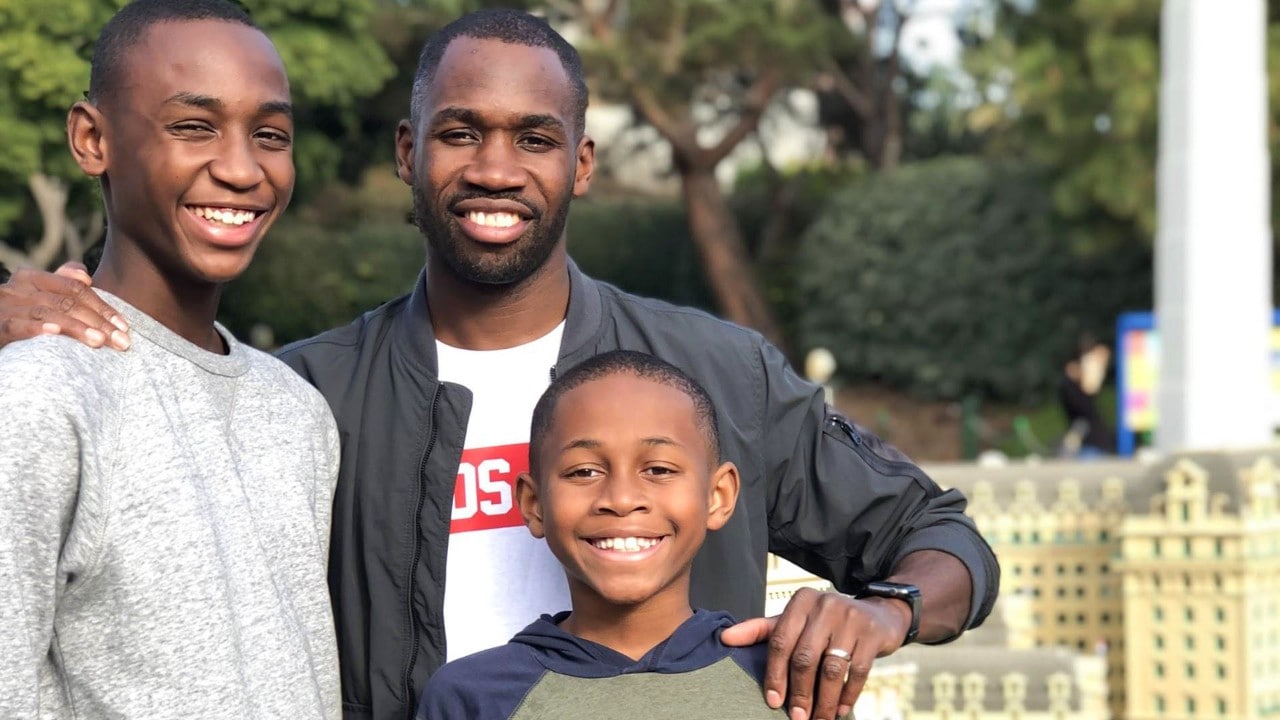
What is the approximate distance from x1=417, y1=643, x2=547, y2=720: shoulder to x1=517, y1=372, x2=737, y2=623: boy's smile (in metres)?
0.16

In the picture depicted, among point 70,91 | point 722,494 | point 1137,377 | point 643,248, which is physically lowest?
point 722,494

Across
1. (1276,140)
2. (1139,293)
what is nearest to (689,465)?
(1276,140)

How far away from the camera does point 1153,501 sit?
9273 millimetres

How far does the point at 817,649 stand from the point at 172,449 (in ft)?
3.12

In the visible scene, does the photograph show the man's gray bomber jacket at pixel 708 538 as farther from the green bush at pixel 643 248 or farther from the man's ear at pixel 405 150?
the green bush at pixel 643 248

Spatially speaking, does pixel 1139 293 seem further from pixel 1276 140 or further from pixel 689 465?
pixel 689 465

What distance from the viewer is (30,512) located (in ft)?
7.82

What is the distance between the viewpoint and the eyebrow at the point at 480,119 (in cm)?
317

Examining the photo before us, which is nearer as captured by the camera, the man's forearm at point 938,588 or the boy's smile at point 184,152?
the boy's smile at point 184,152

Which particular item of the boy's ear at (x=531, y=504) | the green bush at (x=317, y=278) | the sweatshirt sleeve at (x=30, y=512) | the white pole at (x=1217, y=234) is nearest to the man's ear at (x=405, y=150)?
the boy's ear at (x=531, y=504)

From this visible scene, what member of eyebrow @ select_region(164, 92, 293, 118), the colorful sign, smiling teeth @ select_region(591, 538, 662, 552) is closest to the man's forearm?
smiling teeth @ select_region(591, 538, 662, 552)

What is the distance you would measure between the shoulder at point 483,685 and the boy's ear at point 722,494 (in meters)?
0.39

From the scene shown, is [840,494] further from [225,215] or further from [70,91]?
[70,91]

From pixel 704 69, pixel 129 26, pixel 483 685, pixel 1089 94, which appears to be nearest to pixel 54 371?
pixel 129 26
